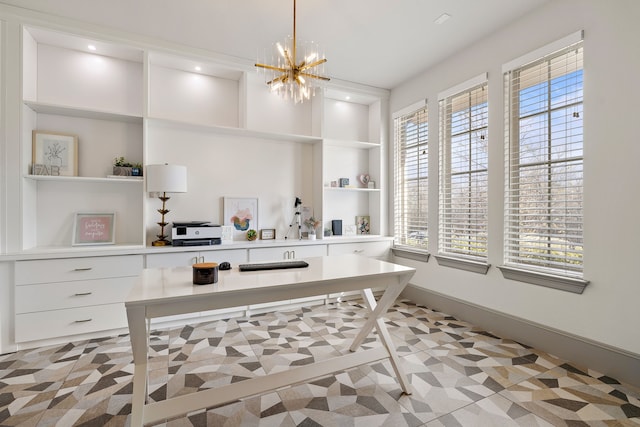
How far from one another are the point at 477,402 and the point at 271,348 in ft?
5.12

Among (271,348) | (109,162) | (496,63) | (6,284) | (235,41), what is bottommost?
(271,348)

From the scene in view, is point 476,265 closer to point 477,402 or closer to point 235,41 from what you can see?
point 477,402

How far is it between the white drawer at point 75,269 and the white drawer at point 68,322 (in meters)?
0.28

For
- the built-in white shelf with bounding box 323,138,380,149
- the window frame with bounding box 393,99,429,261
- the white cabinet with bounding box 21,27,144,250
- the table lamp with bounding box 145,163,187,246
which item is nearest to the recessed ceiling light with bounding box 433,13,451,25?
the window frame with bounding box 393,99,429,261

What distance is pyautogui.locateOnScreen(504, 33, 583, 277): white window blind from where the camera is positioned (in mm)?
2404

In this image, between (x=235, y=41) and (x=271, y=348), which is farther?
(x=235, y=41)

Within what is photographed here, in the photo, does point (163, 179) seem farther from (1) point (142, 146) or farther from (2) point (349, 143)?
(2) point (349, 143)

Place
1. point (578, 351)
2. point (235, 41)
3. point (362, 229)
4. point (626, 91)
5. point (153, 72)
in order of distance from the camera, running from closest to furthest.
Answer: point (626, 91)
point (578, 351)
point (235, 41)
point (153, 72)
point (362, 229)

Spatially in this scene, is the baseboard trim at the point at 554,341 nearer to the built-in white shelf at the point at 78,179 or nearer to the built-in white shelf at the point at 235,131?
the built-in white shelf at the point at 235,131

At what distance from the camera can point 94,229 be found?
3084mm

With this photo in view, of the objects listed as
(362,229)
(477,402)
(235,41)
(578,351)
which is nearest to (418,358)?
(477,402)

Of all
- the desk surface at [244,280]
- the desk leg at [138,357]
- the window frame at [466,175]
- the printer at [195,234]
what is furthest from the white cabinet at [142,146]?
the desk leg at [138,357]

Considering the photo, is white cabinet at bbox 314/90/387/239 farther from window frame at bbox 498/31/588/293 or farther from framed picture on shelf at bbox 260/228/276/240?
window frame at bbox 498/31/588/293

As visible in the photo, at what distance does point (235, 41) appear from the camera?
125 inches
